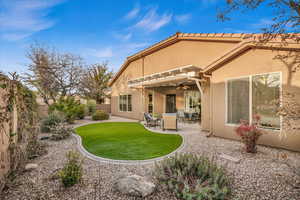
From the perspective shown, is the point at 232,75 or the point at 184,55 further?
the point at 184,55

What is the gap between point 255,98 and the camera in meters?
5.84

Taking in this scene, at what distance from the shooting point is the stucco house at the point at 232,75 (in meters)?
5.01

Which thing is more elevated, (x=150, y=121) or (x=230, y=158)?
Answer: (x=150, y=121)

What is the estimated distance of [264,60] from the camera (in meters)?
5.55

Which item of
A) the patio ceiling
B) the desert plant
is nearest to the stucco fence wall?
the desert plant

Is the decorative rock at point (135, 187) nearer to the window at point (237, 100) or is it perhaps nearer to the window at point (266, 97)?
the window at point (266, 97)

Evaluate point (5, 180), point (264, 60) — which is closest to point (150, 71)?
point (264, 60)

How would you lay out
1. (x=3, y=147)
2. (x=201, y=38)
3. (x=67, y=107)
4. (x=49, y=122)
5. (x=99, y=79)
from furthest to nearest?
1. (x=99, y=79)
2. (x=67, y=107)
3. (x=201, y=38)
4. (x=49, y=122)
5. (x=3, y=147)

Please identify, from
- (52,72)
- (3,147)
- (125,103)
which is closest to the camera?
(3,147)

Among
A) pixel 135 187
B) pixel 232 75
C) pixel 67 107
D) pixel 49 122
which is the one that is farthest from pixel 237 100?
pixel 67 107

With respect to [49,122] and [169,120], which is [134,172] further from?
[49,122]

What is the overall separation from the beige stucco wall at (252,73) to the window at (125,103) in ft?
31.7

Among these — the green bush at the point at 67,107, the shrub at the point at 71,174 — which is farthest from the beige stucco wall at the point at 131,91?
the shrub at the point at 71,174

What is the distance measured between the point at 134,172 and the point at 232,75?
19.2 feet
